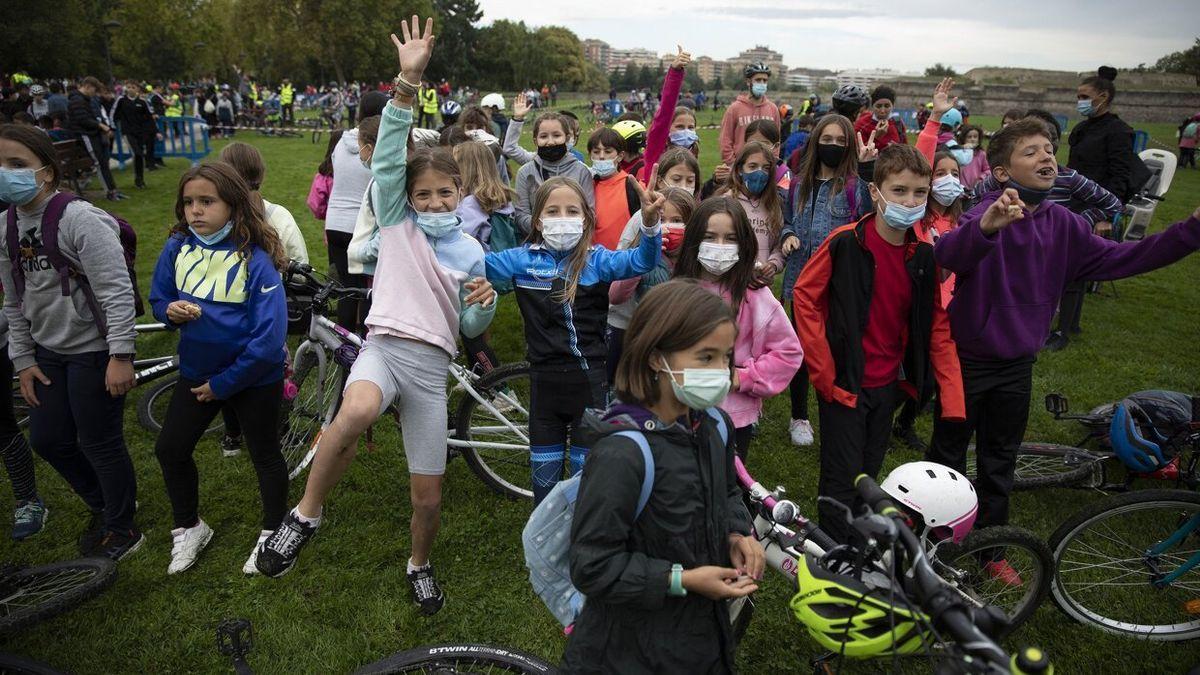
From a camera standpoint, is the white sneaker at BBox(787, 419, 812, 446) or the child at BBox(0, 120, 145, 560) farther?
the white sneaker at BBox(787, 419, 812, 446)

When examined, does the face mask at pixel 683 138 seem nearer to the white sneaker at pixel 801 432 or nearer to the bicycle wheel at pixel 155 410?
the white sneaker at pixel 801 432

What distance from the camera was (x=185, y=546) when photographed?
3854 mm

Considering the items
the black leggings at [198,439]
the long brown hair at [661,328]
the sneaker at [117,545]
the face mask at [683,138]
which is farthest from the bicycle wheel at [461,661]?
the face mask at [683,138]

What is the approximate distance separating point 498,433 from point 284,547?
178 cm

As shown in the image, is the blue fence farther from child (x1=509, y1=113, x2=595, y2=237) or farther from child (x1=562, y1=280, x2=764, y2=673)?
child (x1=562, y1=280, x2=764, y2=673)

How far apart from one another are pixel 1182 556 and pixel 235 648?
15.2ft

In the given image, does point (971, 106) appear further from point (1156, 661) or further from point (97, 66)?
point (97, 66)

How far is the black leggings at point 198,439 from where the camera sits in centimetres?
356

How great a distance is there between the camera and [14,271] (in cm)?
356

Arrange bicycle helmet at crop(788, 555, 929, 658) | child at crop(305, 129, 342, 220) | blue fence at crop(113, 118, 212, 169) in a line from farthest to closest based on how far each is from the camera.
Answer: blue fence at crop(113, 118, 212, 169), child at crop(305, 129, 342, 220), bicycle helmet at crop(788, 555, 929, 658)

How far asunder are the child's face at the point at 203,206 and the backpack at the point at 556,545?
7.81 ft

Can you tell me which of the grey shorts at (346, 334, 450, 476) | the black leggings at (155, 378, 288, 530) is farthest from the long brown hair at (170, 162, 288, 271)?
the grey shorts at (346, 334, 450, 476)

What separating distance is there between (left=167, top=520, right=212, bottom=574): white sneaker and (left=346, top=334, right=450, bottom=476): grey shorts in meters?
1.62

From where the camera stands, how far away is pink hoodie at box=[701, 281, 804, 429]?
3.53 m
